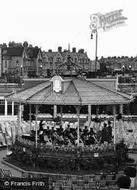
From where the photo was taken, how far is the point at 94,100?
→ 95.6ft

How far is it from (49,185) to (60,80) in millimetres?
7716

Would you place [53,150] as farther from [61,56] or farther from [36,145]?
[61,56]

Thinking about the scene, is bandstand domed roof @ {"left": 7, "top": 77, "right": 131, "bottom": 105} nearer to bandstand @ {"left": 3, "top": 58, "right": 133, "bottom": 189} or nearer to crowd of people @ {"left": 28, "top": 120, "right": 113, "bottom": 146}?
bandstand @ {"left": 3, "top": 58, "right": 133, "bottom": 189}

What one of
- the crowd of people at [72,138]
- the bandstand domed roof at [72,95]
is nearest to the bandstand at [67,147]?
the bandstand domed roof at [72,95]

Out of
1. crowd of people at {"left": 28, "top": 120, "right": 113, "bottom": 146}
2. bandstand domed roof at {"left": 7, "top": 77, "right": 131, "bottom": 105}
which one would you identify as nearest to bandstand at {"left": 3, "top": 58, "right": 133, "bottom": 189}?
bandstand domed roof at {"left": 7, "top": 77, "right": 131, "bottom": 105}

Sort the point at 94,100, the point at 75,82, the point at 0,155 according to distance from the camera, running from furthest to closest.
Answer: the point at 0,155 < the point at 75,82 < the point at 94,100

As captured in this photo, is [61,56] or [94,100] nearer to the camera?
[94,100]

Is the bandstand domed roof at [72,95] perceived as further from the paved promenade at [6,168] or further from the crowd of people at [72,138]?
the paved promenade at [6,168]

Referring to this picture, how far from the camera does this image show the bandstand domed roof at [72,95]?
29.1 metres

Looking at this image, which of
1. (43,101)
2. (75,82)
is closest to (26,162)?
(43,101)

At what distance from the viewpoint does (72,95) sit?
29.8 m

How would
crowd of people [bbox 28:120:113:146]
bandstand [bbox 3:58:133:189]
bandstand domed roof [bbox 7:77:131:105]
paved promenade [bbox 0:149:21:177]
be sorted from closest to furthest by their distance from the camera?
bandstand [bbox 3:58:133:189], paved promenade [bbox 0:149:21:177], bandstand domed roof [bbox 7:77:131:105], crowd of people [bbox 28:120:113:146]

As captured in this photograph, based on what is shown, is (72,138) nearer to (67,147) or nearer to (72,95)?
(67,147)

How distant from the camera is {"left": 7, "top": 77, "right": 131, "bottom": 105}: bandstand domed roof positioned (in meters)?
29.1
